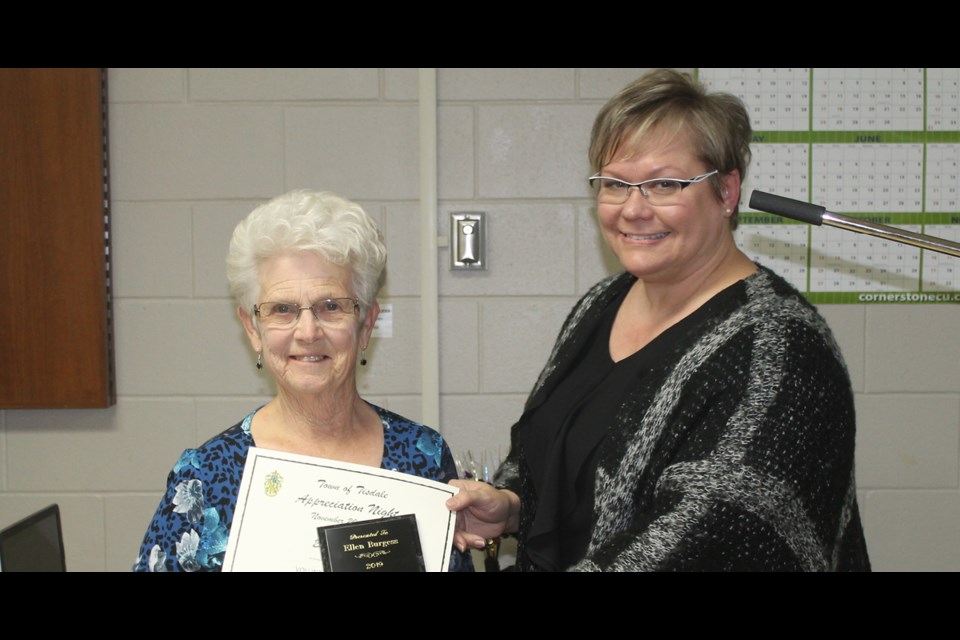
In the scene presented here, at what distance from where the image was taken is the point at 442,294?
245 cm

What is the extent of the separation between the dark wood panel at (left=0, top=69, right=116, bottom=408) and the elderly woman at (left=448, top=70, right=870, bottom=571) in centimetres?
147

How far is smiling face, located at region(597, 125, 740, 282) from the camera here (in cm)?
133

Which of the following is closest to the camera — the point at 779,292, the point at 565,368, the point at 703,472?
the point at 703,472

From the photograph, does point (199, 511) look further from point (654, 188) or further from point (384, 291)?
point (384, 291)

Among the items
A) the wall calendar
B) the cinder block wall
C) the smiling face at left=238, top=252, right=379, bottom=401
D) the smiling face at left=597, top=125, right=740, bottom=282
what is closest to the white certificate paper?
the smiling face at left=238, top=252, right=379, bottom=401

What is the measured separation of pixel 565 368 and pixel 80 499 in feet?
5.61

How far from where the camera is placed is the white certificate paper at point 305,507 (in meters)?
1.17

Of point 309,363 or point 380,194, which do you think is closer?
point 309,363

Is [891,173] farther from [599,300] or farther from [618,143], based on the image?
[618,143]

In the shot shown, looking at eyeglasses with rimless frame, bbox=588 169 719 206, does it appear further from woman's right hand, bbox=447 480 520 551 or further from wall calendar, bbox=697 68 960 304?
wall calendar, bbox=697 68 960 304

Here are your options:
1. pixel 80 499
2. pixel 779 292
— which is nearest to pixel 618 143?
pixel 779 292

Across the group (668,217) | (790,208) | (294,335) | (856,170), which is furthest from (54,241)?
(856,170)

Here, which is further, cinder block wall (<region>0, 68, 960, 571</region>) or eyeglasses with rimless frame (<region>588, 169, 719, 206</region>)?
cinder block wall (<region>0, 68, 960, 571</region>)
